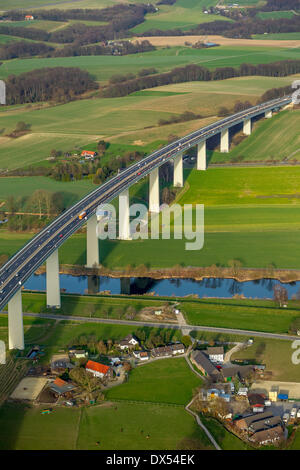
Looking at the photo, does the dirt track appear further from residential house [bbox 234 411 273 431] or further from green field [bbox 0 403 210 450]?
green field [bbox 0 403 210 450]

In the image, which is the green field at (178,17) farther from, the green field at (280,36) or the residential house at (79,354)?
the residential house at (79,354)

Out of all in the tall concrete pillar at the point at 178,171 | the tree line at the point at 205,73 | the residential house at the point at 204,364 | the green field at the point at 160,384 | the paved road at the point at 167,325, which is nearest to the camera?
the green field at the point at 160,384

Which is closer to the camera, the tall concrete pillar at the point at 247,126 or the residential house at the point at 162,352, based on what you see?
the residential house at the point at 162,352

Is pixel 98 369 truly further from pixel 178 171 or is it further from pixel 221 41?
pixel 221 41

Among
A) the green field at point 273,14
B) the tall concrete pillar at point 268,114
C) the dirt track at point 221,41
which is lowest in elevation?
the tall concrete pillar at point 268,114

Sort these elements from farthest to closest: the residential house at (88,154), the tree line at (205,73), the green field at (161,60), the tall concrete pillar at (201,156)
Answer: the green field at (161,60) < the tree line at (205,73) < the residential house at (88,154) < the tall concrete pillar at (201,156)

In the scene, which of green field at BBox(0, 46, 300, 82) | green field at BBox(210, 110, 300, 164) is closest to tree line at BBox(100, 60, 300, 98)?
green field at BBox(0, 46, 300, 82)

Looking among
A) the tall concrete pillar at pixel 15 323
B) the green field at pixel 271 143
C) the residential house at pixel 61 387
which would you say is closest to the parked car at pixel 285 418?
the residential house at pixel 61 387
